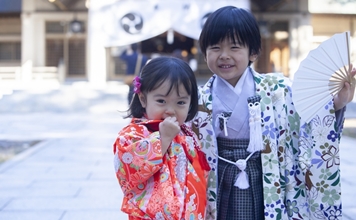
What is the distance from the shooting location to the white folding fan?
5.31 feet

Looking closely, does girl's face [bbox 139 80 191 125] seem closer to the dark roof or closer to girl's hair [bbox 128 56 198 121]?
girl's hair [bbox 128 56 198 121]

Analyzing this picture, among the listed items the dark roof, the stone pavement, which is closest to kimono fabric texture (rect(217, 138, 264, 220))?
the stone pavement

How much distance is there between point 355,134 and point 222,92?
21.7ft

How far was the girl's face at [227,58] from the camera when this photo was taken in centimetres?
173

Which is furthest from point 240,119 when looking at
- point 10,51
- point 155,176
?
point 10,51

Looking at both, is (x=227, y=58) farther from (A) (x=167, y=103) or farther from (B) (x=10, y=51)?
(B) (x=10, y=51)

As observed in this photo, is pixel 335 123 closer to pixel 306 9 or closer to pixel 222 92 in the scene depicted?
pixel 222 92

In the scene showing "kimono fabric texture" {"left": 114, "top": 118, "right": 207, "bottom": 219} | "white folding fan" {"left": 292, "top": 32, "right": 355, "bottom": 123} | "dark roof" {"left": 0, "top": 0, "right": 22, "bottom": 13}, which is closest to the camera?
"kimono fabric texture" {"left": 114, "top": 118, "right": 207, "bottom": 219}

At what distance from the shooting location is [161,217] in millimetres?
1518

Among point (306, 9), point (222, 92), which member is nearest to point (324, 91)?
point (222, 92)

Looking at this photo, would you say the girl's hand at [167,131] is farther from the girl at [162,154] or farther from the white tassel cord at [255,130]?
the white tassel cord at [255,130]

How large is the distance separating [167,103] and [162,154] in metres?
0.20

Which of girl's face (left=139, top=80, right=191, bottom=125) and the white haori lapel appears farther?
the white haori lapel

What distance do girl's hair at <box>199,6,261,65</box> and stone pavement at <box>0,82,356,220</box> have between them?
2.14m
